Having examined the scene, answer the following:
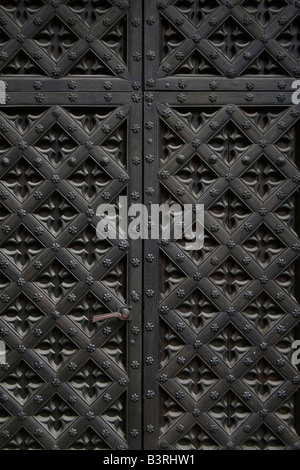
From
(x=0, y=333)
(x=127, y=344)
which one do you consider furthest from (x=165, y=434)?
(x=0, y=333)

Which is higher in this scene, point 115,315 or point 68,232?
point 68,232

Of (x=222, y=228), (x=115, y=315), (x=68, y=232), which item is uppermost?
(x=222, y=228)

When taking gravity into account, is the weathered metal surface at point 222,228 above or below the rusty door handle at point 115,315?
above

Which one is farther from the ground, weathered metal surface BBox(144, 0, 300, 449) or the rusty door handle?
weathered metal surface BBox(144, 0, 300, 449)

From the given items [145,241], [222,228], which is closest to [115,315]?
[145,241]

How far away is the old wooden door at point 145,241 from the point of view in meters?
1.79

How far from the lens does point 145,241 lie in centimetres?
180

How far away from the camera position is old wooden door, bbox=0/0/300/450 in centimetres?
179

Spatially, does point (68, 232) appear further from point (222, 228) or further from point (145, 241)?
point (222, 228)

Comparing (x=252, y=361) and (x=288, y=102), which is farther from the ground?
(x=288, y=102)

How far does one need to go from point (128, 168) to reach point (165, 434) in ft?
3.01

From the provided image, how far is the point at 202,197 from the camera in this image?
5.92 ft

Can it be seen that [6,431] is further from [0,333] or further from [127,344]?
[127,344]

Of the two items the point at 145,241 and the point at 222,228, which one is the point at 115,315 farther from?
the point at 222,228
